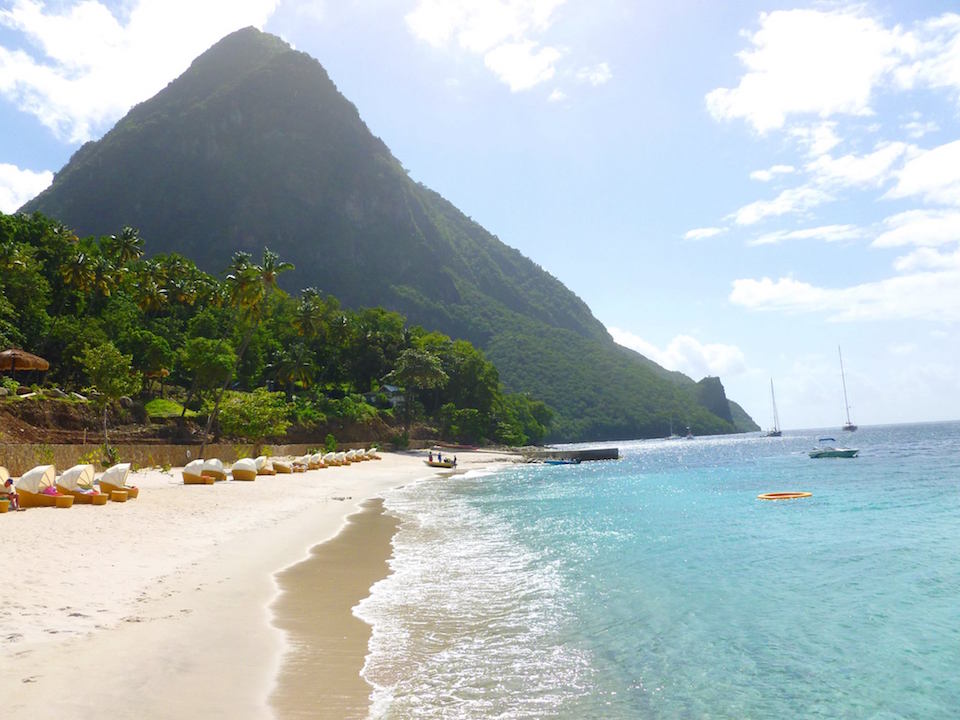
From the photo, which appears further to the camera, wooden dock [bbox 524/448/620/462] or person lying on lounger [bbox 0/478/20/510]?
wooden dock [bbox 524/448/620/462]

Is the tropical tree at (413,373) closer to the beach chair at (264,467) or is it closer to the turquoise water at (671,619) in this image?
the beach chair at (264,467)

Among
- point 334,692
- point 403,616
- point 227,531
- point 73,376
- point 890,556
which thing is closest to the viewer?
point 334,692

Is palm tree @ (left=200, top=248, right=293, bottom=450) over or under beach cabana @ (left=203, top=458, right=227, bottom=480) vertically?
over

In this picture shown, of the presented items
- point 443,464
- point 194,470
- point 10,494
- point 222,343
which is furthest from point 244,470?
point 443,464

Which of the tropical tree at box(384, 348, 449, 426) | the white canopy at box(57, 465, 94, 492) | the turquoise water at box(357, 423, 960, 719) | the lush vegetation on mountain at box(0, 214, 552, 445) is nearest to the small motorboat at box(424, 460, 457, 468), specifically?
the lush vegetation on mountain at box(0, 214, 552, 445)

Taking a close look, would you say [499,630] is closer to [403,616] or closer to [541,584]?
[403,616]

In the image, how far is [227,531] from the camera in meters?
17.0

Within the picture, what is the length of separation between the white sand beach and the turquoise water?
1.50m

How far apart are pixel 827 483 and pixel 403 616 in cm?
3686

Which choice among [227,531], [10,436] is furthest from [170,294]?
[227,531]

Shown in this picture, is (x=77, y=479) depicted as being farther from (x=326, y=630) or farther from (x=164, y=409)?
(x=164, y=409)

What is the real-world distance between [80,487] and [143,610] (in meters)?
11.8

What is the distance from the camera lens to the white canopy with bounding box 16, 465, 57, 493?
17.0 m

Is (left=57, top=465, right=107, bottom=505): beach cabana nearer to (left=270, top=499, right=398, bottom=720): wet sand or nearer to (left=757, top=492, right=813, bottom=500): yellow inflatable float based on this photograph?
(left=270, top=499, right=398, bottom=720): wet sand
